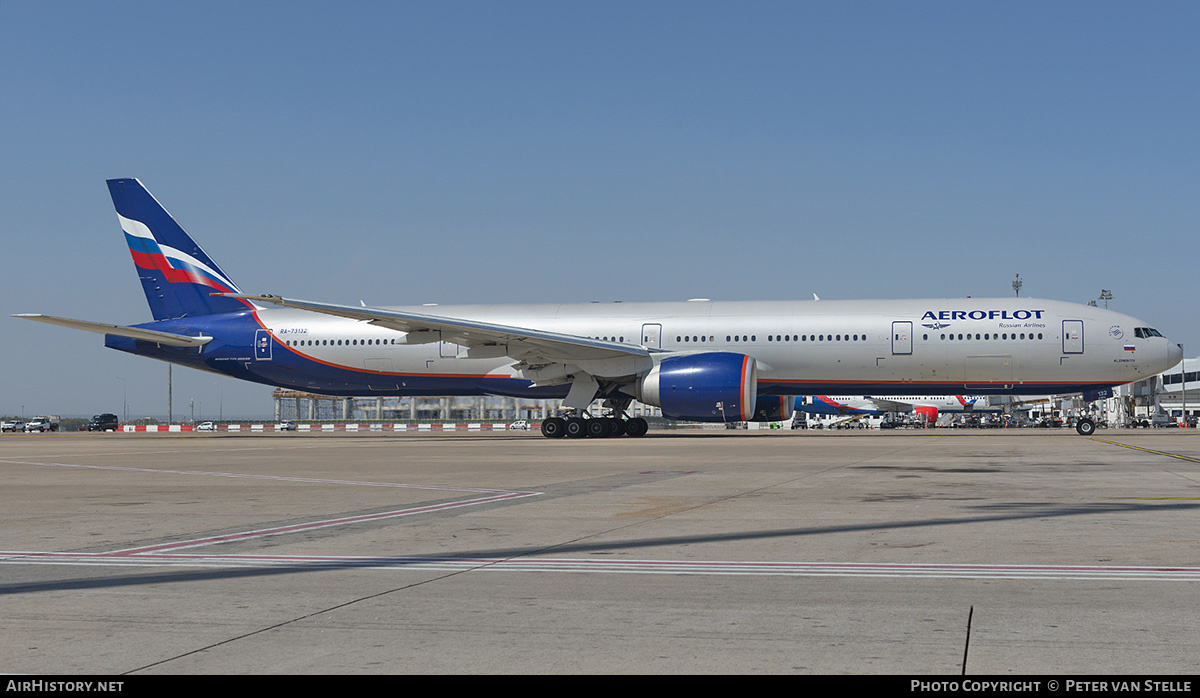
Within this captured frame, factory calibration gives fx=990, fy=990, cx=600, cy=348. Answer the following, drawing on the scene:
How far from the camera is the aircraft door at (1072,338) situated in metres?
28.7

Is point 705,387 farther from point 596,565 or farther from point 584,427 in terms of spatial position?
point 596,565

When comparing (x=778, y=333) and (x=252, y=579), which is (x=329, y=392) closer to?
(x=778, y=333)

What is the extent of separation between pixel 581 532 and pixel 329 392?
2918 centimetres

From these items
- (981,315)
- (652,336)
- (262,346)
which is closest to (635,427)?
(652,336)

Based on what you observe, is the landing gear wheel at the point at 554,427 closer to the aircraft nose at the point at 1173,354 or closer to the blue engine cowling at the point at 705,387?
the blue engine cowling at the point at 705,387

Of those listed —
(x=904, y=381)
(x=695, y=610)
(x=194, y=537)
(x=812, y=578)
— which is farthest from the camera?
(x=904, y=381)

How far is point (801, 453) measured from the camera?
69.8 ft

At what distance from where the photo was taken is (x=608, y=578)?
238 inches

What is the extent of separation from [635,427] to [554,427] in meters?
2.70

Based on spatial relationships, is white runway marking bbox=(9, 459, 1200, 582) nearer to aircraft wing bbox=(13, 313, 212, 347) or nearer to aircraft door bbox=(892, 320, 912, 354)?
aircraft door bbox=(892, 320, 912, 354)

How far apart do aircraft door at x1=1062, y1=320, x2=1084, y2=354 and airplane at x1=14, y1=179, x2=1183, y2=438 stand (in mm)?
40

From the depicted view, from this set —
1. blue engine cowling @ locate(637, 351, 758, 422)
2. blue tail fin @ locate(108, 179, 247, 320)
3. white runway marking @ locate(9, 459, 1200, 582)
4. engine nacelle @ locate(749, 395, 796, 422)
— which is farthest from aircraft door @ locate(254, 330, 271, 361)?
white runway marking @ locate(9, 459, 1200, 582)

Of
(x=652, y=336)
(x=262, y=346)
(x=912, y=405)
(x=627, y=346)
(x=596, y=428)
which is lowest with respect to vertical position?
(x=912, y=405)

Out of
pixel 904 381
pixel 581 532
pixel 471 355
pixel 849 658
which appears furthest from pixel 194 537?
pixel 904 381
